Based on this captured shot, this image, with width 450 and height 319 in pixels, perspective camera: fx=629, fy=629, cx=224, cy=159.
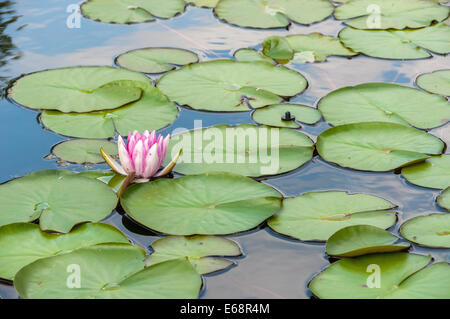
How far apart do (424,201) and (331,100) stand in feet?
3.22

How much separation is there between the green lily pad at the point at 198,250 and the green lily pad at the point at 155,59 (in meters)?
1.71

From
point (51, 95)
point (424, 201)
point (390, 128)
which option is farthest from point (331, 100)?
point (51, 95)

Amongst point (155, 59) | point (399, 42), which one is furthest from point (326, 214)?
point (399, 42)

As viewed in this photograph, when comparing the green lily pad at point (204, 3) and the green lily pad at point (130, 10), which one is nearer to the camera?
the green lily pad at point (130, 10)

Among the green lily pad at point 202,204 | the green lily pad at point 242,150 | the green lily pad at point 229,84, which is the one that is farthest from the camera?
the green lily pad at point 229,84

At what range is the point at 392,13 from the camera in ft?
15.6

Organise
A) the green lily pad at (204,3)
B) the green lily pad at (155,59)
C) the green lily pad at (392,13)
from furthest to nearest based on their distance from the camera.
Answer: the green lily pad at (204,3)
the green lily pad at (392,13)
the green lily pad at (155,59)

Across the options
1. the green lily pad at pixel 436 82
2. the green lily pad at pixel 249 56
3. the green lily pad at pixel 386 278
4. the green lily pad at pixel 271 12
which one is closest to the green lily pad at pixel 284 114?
the green lily pad at pixel 249 56

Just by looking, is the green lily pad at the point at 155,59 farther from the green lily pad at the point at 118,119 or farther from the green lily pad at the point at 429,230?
the green lily pad at the point at 429,230

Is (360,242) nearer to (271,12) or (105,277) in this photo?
(105,277)

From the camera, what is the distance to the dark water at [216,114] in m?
2.39

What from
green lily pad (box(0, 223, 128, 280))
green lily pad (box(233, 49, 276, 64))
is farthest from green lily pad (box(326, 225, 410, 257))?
green lily pad (box(233, 49, 276, 64))

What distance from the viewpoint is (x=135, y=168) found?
113 inches
